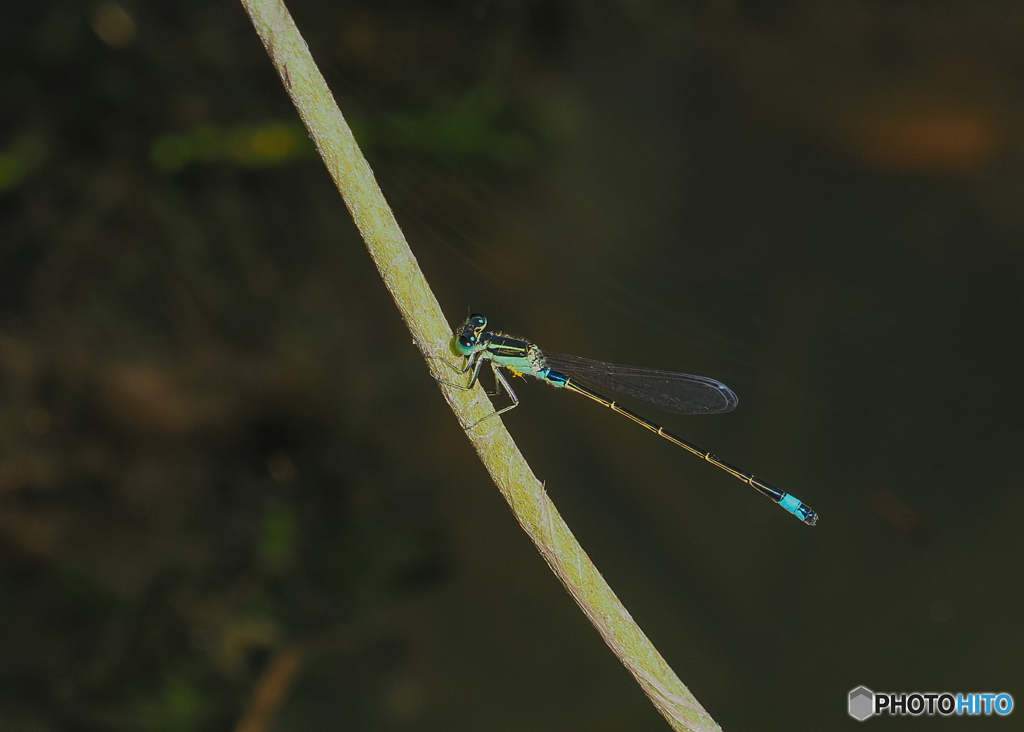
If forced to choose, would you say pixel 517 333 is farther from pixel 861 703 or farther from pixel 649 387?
pixel 861 703

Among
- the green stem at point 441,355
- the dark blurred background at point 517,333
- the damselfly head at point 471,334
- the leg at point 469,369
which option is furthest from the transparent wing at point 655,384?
the green stem at point 441,355

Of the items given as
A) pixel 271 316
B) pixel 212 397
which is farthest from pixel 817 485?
pixel 212 397

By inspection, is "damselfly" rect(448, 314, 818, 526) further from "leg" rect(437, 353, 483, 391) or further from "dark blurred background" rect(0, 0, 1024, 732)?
"leg" rect(437, 353, 483, 391)

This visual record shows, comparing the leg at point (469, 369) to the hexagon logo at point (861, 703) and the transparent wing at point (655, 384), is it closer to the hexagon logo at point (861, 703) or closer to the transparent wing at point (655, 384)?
the transparent wing at point (655, 384)
